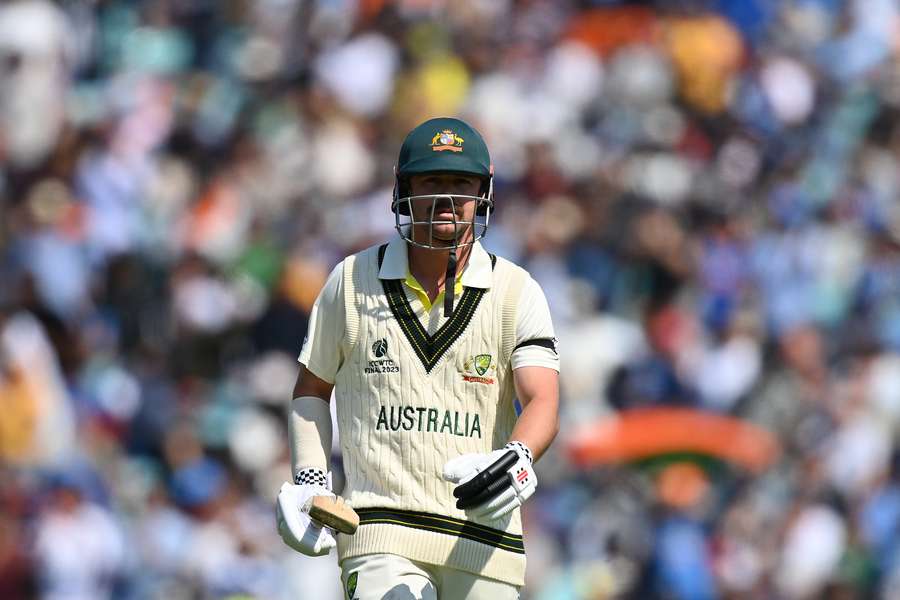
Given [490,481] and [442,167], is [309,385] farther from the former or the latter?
[490,481]

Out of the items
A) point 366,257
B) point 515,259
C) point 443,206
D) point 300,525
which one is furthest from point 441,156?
point 515,259

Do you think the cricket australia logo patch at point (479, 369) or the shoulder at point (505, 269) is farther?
the shoulder at point (505, 269)

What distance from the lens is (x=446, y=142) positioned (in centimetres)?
523

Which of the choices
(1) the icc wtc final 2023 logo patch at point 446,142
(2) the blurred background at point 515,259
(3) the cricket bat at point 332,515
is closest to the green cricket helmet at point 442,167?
(1) the icc wtc final 2023 logo patch at point 446,142

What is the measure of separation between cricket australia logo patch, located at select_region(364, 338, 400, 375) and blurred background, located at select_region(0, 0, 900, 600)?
4.57 meters

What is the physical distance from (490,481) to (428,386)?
1.89 ft

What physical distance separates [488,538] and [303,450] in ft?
2.13

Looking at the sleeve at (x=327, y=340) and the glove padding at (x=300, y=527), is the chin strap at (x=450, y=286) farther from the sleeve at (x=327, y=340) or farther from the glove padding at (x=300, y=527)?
the glove padding at (x=300, y=527)

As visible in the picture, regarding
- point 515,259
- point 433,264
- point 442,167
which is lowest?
point 433,264

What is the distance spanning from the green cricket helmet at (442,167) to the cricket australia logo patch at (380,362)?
22 centimetres

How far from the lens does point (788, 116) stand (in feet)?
44.3

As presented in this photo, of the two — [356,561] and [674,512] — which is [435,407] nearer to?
[356,561]

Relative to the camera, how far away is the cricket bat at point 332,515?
487 centimetres

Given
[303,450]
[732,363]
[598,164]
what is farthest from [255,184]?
[303,450]
